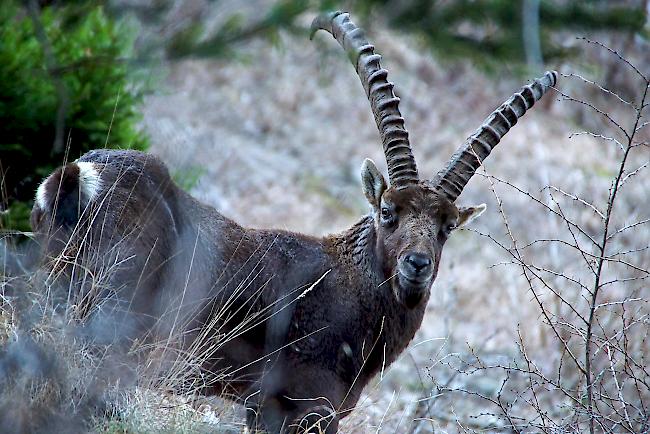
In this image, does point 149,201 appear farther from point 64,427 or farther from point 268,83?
point 268,83

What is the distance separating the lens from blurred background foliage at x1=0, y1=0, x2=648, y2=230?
23.4 feet

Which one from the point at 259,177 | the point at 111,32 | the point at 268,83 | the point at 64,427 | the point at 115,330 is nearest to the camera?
the point at 64,427

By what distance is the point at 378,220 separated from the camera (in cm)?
668

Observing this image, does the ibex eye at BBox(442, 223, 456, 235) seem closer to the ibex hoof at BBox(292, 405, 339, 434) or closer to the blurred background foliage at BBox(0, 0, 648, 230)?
the blurred background foliage at BBox(0, 0, 648, 230)

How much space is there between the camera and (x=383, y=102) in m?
6.64

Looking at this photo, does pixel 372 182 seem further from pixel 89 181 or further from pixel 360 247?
pixel 89 181

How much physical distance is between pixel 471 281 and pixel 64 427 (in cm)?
1052

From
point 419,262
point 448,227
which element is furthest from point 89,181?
point 448,227

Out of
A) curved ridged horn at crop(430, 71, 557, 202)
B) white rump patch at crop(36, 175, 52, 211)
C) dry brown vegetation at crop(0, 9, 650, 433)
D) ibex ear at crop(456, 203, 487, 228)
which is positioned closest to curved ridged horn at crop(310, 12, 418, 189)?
curved ridged horn at crop(430, 71, 557, 202)

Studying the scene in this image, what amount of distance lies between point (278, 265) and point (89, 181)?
1.56 meters

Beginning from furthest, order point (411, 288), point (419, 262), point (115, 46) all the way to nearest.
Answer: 1. point (115, 46)
2. point (411, 288)
3. point (419, 262)

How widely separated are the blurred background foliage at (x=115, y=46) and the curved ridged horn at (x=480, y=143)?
0.27 meters

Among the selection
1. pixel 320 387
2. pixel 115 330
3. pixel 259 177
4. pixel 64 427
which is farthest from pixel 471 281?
pixel 64 427

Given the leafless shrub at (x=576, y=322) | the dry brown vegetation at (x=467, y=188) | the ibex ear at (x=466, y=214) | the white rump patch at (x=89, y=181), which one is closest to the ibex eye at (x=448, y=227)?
the ibex ear at (x=466, y=214)
